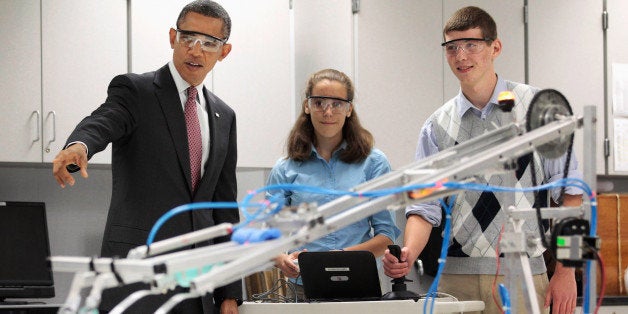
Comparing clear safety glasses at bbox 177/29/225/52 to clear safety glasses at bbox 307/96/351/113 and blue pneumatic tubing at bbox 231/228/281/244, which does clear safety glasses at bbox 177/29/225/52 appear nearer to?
clear safety glasses at bbox 307/96/351/113

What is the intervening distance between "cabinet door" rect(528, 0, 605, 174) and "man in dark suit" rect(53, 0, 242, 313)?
7.03 ft

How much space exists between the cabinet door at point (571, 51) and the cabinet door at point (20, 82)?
7.62 feet

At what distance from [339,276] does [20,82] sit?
186 cm

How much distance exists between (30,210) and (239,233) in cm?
251

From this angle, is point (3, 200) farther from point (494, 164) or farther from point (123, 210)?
point (494, 164)

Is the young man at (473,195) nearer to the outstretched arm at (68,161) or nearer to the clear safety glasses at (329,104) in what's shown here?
the clear safety glasses at (329,104)

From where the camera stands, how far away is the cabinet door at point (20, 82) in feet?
11.4

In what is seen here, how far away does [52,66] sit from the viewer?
11.7 feet

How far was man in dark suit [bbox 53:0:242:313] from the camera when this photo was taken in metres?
2.30

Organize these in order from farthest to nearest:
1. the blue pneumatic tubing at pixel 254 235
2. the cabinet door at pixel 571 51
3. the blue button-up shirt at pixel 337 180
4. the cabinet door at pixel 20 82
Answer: the cabinet door at pixel 571 51 < the cabinet door at pixel 20 82 < the blue button-up shirt at pixel 337 180 < the blue pneumatic tubing at pixel 254 235

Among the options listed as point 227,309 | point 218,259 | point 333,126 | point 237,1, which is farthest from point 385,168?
point 218,259

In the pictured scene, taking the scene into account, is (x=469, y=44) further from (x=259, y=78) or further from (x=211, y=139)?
(x=259, y=78)

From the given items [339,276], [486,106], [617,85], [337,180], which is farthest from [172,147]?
[617,85]

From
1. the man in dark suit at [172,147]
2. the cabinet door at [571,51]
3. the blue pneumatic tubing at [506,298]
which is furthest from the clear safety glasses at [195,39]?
the cabinet door at [571,51]
